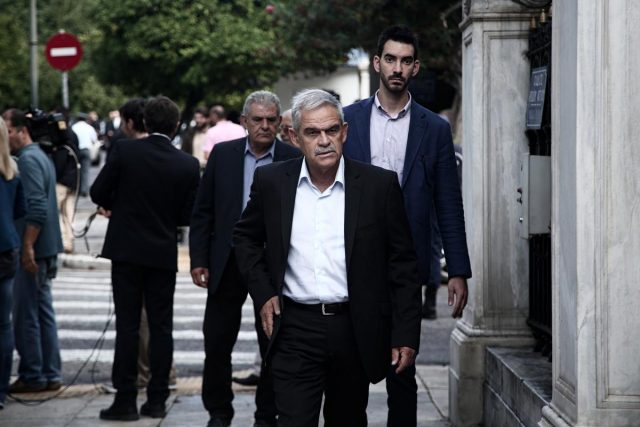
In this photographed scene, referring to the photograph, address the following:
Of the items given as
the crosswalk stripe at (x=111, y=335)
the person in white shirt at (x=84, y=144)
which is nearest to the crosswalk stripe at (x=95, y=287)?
the crosswalk stripe at (x=111, y=335)

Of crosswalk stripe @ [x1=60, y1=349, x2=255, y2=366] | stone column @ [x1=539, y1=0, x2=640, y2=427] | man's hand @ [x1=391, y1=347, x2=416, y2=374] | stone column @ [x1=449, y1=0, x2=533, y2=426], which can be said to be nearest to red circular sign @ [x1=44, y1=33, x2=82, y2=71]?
crosswalk stripe @ [x1=60, y1=349, x2=255, y2=366]

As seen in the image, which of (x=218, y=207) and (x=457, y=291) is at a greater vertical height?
(x=218, y=207)

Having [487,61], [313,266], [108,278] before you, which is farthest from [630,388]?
[108,278]

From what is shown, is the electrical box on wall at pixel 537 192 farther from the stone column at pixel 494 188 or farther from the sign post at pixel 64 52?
the sign post at pixel 64 52

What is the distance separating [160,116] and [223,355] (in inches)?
64.7

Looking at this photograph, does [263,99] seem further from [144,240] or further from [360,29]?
[360,29]

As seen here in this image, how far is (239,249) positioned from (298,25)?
16264 mm

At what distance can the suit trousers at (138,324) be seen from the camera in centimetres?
869

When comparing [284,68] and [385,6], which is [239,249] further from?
[284,68]

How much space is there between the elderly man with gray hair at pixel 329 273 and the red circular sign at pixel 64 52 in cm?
1798

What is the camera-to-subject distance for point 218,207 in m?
8.00

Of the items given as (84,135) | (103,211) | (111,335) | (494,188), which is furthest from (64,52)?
(494,188)

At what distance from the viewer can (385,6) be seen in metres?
18.0

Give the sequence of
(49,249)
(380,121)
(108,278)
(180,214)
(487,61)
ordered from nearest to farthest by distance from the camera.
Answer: (380,121)
(487,61)
(180,214)
(49,249)
(108,278)
